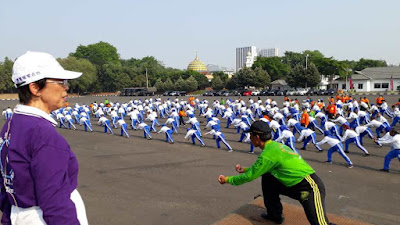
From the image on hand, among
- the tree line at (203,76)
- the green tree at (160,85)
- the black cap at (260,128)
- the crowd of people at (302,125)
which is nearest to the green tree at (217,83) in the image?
the tree line at (203,76)

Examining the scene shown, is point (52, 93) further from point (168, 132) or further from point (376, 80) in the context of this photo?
point (376, 80)

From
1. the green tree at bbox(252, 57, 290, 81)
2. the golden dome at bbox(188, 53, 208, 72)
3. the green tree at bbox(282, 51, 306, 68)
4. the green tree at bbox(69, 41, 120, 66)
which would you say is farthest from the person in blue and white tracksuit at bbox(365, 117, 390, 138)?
the golden dome at bbox(188, 53, 208, 72)

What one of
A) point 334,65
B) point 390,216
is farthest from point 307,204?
point 334,65

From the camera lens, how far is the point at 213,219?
544 cm

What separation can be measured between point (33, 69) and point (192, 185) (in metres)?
6.30

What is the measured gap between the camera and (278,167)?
319 centimetres

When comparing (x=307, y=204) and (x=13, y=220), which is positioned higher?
(x=13, y=220)

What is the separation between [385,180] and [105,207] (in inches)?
273

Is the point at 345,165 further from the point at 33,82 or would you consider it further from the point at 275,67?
the point at 275,67

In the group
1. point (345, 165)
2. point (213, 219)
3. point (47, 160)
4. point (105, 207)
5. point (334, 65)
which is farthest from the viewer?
point (334, 65)

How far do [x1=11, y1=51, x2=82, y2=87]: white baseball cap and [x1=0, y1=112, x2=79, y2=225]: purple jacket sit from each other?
19 centimetres

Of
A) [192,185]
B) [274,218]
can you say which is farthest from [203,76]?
[274,218]

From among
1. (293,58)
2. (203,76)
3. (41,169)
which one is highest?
(293,58)

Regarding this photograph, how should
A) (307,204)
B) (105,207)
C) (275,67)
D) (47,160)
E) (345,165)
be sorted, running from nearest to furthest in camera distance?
1. (47,160)
2. (307,204)
3. (105,207)
4. (345,165)
5. (275,67)
